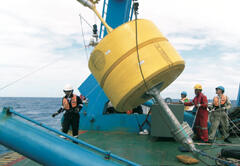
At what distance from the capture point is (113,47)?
128 inches

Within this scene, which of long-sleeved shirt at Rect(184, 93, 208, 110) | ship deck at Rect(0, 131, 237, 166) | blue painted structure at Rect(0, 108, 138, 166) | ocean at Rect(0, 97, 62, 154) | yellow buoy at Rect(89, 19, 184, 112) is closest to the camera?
blue painted structure at Rect(0, 108, 138, 166)

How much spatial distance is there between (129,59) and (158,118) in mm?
2522

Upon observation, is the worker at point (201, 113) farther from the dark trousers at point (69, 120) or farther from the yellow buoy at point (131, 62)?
the dark trousers at point (69, 120)

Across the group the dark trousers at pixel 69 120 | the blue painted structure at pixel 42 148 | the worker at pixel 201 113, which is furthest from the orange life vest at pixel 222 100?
the blue painted structure at pixel 42 148

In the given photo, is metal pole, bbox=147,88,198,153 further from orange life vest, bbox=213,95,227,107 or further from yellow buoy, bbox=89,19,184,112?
orange life vest, bbox=213,95,227,107

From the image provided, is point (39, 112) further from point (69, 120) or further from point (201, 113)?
point (201, 113)

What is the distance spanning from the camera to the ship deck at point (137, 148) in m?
3.76

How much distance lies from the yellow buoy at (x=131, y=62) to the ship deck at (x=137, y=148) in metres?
1.36

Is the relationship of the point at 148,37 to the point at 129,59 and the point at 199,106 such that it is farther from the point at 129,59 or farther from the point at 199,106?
the point at 199,106

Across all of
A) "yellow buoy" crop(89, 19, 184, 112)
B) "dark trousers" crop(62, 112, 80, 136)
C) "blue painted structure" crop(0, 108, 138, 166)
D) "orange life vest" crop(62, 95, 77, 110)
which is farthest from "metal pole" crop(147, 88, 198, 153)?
"dark trousers" crop(62, 112, 80, 136)

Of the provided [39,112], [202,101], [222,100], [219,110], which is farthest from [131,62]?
[39,112]

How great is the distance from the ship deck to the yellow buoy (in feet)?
4.45

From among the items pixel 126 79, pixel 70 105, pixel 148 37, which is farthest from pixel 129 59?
pixel 70 105

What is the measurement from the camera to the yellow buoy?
3.13m
